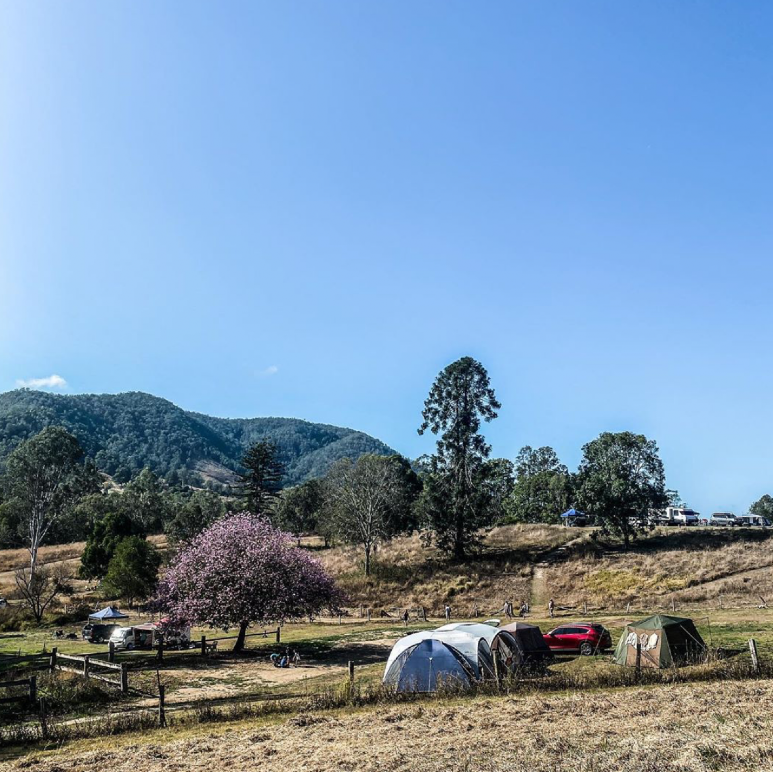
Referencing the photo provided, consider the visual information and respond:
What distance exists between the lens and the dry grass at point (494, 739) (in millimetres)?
12477

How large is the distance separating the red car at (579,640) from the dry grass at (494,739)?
1023cm

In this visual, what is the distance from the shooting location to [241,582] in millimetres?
34438

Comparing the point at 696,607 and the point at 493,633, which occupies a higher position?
the point at 493,633

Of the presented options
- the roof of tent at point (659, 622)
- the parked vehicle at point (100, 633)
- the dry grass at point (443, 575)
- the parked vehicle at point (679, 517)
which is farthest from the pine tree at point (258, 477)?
the roof of tent at point (659, 622)

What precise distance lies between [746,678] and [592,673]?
4607mm

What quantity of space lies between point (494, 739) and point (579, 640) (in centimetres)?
1641

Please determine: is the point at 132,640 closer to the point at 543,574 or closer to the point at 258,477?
the point at 543,574

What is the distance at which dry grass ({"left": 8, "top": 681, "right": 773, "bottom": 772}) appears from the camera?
40.9 feet

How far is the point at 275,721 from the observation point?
710 inches

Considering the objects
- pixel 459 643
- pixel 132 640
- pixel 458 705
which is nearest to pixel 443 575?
pixel 132 640

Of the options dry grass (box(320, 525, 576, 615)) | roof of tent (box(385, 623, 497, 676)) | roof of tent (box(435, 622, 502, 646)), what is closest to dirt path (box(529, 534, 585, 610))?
dry grass (box(320, 525, 576, 615))

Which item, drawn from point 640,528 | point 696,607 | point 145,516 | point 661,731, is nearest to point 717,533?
point 640,528

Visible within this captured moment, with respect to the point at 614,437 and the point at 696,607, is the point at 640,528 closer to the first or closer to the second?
the point at 614,437

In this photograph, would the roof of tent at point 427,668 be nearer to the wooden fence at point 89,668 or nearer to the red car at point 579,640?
the red car at point 579,640
